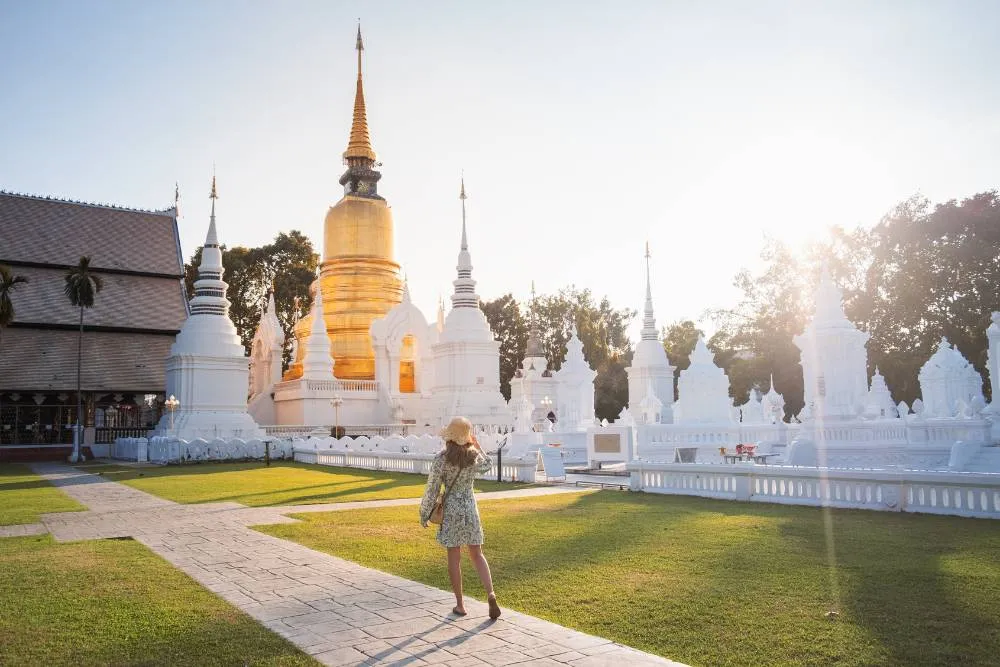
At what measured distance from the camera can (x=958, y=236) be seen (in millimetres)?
39125

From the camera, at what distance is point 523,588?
7.27m

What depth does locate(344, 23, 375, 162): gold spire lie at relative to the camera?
44875 millimetres

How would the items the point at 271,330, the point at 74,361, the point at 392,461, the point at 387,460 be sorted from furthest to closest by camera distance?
the point at 271,330
the point at 74,361
the point at 387,460
the point at 392,461

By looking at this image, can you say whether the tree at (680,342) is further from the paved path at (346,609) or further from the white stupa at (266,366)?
the paved path at (346,609)

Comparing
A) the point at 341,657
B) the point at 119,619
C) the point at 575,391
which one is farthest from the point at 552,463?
the point at 575,391

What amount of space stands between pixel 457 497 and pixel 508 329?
5527 centimetres

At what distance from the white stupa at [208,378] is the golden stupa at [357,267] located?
6.21 m

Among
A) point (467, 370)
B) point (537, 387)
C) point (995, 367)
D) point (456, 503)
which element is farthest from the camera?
point (537, 387)

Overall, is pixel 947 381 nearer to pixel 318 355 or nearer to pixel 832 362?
pixel 832 362

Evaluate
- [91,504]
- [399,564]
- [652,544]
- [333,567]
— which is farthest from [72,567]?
[91,504]

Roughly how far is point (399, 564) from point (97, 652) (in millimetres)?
3480

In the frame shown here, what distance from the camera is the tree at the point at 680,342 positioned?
57.2 m

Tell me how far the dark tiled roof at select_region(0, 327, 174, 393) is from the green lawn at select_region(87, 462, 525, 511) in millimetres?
12958

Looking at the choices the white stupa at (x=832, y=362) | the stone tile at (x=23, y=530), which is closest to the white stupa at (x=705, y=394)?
the white stupa at (x=832, y=362)
